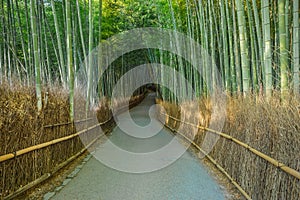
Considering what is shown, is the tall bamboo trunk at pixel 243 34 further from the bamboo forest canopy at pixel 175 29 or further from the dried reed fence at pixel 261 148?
the dried reed fence at pixel 261 148

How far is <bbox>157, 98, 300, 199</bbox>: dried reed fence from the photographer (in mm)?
2199

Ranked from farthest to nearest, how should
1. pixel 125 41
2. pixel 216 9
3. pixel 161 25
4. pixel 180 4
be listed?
pixel 125 41, pixel 161 25, pixel 180 4, pixel 216 9

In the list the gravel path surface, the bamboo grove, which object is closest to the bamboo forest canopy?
the bamboo grove

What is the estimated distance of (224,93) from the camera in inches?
179

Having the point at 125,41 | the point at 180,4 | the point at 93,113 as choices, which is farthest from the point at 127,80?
the point at 93,113

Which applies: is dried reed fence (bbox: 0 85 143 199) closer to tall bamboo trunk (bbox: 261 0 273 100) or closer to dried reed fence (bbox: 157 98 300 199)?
dried reed fence (bbox: 157 98 300 199)

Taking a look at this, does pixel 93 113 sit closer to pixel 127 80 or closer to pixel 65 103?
pixel 65 103

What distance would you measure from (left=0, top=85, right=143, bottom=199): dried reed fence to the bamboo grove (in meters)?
0.33

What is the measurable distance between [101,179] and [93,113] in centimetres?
333

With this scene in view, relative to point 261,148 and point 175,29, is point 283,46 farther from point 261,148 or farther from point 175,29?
point 175,29

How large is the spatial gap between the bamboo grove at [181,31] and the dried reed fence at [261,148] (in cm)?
26

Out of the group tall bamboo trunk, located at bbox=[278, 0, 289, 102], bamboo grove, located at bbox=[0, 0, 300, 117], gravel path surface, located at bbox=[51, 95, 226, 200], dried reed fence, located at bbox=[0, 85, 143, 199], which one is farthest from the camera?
bamboo grove, located at bbox=[0, 0, 300, 117]

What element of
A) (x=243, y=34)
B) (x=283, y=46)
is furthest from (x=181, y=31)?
(x=283, y=46)

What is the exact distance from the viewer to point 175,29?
26.5 ft
